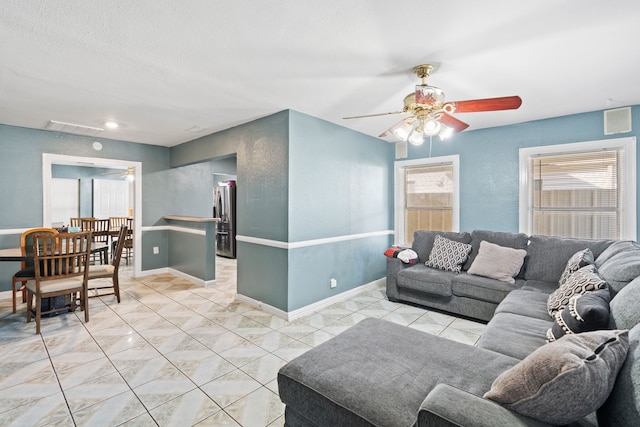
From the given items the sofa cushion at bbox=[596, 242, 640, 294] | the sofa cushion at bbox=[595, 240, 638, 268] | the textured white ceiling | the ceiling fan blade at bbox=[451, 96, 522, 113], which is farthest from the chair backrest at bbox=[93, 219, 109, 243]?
the sofa cushion at bbox=[595, 240, 638, 268]

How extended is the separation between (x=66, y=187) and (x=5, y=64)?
270 inches

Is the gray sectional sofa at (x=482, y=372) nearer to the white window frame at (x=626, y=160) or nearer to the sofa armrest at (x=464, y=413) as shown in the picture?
the sofa armrest at (x=464, y=413)

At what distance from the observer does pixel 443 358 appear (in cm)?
157

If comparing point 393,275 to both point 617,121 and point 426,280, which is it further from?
point 617,121

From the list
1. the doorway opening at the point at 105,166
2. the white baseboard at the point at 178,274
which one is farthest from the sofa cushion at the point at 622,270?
the doorway opening at the point at 105,166

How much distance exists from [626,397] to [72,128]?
573cm

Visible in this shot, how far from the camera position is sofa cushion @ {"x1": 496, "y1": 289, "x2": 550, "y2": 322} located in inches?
91.7

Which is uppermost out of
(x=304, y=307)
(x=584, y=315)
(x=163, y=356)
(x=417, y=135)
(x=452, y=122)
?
(x=452, y=122)

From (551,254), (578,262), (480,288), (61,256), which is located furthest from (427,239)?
(61,256)

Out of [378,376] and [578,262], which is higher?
[578,262]

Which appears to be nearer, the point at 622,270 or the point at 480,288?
the point at 622,270

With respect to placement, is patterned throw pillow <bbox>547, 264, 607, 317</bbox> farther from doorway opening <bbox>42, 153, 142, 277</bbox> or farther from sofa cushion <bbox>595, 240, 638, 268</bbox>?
doorway opening <bbox>42, 153, 142, 277</bbox>

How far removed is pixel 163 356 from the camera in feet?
8.59

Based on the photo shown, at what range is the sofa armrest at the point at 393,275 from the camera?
158 inches
